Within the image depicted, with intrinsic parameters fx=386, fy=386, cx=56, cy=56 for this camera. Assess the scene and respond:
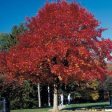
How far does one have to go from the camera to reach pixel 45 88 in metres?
66.6

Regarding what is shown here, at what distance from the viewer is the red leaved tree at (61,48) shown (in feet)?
124

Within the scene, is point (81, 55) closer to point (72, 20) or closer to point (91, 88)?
point (72, 20)

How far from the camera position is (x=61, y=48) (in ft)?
122

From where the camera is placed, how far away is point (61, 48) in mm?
37219

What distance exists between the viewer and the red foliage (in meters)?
37.8

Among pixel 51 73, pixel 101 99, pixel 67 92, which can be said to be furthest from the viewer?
pixel 101 99

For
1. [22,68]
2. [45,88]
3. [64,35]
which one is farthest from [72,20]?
[45,88]

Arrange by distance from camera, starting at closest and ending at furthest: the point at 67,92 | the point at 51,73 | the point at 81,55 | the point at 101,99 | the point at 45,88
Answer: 1. the point at 81,55
2. the point at 51,73
3. the point at 45,88
4. the point at 67,92
5. the point at 101,99

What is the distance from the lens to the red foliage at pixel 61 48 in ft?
124

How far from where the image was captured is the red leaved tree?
37.8 meters

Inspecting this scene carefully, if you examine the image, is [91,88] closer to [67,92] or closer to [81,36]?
[67,92]

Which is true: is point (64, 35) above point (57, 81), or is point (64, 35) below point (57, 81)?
above

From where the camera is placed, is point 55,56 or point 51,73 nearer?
point 55,56

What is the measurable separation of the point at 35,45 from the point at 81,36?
4771mm
